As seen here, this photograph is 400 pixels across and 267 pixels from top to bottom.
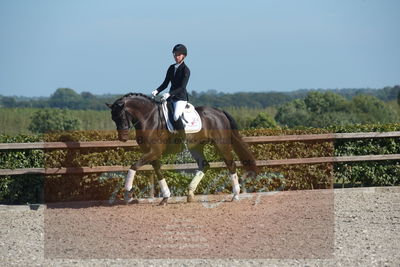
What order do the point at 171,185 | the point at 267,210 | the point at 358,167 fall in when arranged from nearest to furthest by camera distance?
the point at 267,210, the point at 171,185, the point at 358,167

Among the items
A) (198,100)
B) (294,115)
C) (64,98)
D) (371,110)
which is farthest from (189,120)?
(64,98)

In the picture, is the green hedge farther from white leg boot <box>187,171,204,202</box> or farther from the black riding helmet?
the black riding helmet

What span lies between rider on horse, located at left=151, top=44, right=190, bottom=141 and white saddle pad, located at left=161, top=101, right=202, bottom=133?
0.07 m

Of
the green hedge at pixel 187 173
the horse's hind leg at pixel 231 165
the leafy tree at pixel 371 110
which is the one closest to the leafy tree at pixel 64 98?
the leafy tree at pixel 371 110

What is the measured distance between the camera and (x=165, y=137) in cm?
1059

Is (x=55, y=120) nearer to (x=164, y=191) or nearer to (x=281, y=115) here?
(x=281, y=115)

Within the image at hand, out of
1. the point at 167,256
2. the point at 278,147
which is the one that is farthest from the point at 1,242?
the point at 278,147

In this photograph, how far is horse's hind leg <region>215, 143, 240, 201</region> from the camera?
36.3 feet

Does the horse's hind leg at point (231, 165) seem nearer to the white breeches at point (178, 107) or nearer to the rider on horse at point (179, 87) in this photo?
the rider on horse at point (179, 87)

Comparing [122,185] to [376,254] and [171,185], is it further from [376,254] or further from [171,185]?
[376,254]

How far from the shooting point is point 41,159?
11.2 metres

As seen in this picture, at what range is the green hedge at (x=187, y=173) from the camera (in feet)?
36.8

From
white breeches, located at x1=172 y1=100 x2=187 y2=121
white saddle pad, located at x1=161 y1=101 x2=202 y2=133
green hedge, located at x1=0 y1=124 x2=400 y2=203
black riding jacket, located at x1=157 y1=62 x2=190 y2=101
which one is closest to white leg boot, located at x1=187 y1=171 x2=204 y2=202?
green hedge, located at x1=0 y1=124 x2=400 y2=203

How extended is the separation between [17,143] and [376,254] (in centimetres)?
665
